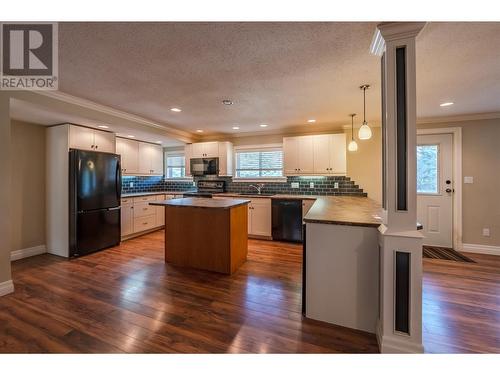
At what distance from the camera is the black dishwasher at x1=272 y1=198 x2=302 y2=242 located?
427 centimetres

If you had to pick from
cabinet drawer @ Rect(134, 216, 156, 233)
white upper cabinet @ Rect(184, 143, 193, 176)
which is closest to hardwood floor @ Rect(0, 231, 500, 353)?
cabinet drawer @ Rect(134, 216, 156, 233)

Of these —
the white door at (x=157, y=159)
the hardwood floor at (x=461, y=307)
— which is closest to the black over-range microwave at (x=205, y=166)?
the white door at (x=157, y=159)

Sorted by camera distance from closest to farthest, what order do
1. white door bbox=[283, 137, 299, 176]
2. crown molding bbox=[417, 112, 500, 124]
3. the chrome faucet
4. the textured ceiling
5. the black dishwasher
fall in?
the textured ceiling, crown molding bbox=[417, 112, 500, 124], the black dishwasher, white door bbox=[283, 137, 299, 176], the chrome faucet

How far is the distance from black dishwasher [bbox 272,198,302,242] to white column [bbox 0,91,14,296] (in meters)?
3.72

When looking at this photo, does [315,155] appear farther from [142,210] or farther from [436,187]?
[142,210]

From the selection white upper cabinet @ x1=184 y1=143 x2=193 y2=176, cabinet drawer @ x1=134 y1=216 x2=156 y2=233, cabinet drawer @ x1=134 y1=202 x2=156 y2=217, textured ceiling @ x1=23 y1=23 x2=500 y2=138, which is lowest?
cabinet drawer @ x1=134 y1=216 x2=156 y2=233

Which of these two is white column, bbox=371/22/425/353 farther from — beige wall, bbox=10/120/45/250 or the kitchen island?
beige wall, bbox=10/120/45/250

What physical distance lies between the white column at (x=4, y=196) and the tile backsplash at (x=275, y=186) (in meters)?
2.74

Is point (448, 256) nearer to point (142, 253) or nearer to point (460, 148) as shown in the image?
point (460, 148)

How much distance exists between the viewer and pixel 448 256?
11.6 feet

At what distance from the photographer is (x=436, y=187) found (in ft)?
13.1

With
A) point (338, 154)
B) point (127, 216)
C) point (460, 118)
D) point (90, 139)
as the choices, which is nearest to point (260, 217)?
point (338, 154)
